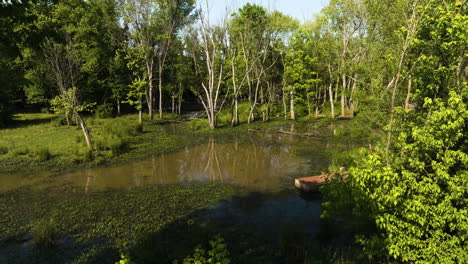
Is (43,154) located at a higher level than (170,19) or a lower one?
lower

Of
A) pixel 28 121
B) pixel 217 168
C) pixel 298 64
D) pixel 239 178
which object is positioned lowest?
pixel 239 178

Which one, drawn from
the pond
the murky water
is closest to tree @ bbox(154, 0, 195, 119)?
the pond

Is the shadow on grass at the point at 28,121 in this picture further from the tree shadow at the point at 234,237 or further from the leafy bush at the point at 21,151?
the tree shadow at the point at 234,237

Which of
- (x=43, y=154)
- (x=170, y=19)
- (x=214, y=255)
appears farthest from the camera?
(x=170, y=19)

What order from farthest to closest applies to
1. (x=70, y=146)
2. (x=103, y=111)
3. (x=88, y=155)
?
(x=103, y=111) → (x=70, y=146) → (x=88, y=155)

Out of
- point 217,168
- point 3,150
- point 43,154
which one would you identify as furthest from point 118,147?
point 3,150

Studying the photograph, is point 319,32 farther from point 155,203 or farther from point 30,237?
point 30,237

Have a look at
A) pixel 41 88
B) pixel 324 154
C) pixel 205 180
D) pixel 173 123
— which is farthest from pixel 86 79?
pixel 324 154

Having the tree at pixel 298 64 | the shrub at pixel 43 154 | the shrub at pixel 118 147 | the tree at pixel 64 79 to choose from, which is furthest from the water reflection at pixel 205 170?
the tree at pixel 298 64

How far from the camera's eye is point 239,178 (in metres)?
16.9

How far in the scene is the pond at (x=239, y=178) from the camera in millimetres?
11484

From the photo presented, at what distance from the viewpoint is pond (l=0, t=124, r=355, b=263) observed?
452 inches

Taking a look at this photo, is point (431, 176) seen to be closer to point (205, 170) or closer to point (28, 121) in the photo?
point (205, 170)

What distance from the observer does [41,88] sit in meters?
37.8
